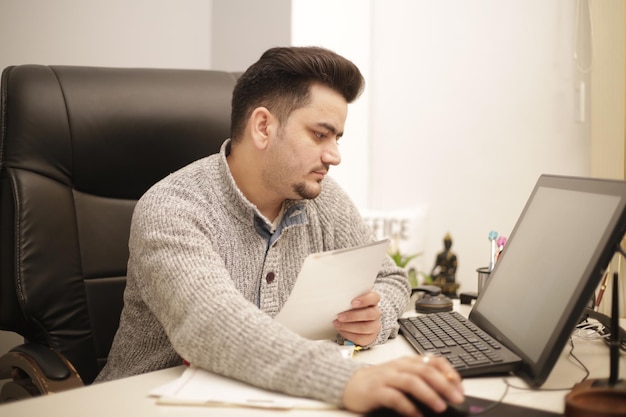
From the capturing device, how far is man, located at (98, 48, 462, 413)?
34.9 inches

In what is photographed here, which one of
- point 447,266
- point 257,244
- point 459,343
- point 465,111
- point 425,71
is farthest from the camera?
point 425,71

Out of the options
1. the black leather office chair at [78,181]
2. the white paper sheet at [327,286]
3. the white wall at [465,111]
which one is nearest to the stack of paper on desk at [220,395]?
the white paper sheet at [327,286]

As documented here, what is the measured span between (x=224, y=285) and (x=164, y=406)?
202 millimetres

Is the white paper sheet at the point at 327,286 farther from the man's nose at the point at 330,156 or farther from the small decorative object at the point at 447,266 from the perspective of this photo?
the small decorative object at the point at 447,266

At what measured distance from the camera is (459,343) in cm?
109

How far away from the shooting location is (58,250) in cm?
135

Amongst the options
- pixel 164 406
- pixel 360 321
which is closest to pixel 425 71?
pixel 360 321

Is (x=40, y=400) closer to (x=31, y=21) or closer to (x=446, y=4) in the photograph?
(x=31, y=21)

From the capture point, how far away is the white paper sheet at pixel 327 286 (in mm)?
998

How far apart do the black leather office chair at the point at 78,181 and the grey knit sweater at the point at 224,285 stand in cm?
13

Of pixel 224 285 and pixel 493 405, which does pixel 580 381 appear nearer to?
pixel 493 405

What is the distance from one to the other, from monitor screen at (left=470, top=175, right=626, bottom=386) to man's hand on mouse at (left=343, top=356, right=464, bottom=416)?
0.19 m

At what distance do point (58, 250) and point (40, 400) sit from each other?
53 cm

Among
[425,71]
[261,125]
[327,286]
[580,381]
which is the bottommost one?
[580,381]
